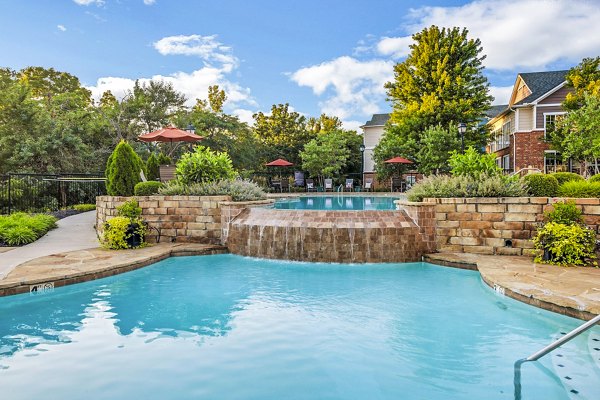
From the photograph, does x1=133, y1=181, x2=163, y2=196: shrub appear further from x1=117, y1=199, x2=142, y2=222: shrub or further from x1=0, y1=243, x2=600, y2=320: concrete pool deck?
x1=0, y1=243, x2=600, y2=320: concrete pool deck

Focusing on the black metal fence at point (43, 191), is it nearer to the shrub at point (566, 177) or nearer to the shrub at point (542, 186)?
the shrub at point (542, 186)

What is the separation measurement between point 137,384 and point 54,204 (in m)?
13.2

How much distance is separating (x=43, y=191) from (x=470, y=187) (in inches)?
550

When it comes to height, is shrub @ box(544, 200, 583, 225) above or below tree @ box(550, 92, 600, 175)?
below

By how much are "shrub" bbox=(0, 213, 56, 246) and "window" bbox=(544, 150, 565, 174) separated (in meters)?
23.9

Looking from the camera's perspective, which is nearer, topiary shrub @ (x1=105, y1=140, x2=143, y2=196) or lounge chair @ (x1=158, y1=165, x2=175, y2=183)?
topiary shrub @ (x1=105, y1=140, x2=143, y2=196)

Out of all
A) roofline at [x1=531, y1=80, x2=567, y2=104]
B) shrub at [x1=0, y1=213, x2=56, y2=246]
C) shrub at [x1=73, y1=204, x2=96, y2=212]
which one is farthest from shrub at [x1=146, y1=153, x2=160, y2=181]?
roofline at [x1=531, y1=80, x2=567, y2=104]

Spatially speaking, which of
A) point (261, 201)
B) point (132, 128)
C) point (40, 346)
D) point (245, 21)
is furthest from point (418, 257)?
point (132, 128)

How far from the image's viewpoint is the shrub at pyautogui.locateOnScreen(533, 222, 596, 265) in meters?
5.83

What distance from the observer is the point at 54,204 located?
44.3 ft

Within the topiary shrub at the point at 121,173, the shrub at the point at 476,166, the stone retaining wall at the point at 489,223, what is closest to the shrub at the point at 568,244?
the stone retaining wall at the point at 489,223

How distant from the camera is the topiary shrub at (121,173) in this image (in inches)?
344

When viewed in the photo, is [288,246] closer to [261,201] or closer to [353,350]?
[261,201]

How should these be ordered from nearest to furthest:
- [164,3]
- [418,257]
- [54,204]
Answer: [418,257]
[164,3]
[54,204]
